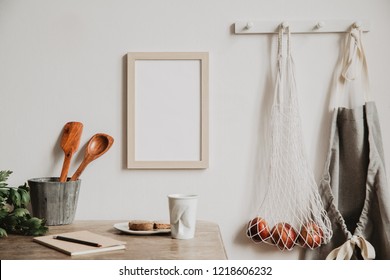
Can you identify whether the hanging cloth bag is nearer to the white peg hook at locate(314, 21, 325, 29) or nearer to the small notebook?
A: the white peg hook at locate(314, 21, 325, 29)

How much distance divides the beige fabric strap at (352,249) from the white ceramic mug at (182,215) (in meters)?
0.40

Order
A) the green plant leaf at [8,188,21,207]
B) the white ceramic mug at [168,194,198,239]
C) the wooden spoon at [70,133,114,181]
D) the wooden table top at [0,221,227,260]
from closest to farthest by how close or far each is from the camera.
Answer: the wooden table top at [0,221,227,260]
the white ceramic mug at [168,194,198,239]
the green plant leaf at [8,188,21,207]
the wooden spoon at [70,133,114,181]

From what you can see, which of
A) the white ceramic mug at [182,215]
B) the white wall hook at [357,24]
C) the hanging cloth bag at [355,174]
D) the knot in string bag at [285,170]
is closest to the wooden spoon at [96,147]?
the white ceramic mug at [182,215]

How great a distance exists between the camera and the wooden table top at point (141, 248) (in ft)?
3.22

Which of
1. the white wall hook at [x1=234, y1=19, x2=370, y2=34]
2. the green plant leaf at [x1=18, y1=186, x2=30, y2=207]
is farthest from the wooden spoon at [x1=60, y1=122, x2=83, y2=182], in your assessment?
Answer: the white wall hook at [x1=234, y1=19, x2=370, y2=34]

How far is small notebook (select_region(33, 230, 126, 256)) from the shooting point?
990 millimetres

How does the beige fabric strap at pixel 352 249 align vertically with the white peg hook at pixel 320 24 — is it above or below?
below

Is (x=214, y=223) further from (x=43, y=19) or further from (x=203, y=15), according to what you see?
(x=43, y=19)

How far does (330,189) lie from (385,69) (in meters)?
0.38

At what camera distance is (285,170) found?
1.34 metres

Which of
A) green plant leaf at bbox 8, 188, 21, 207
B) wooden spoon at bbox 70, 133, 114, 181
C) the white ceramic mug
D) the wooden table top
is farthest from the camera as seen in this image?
wooden spoon at bbox 70, 133, 114, 181

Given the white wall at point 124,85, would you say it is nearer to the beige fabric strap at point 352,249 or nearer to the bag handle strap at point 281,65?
the bag handle strap at point 281,65

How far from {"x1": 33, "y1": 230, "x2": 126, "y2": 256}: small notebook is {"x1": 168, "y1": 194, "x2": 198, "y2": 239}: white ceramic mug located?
5.2 inches

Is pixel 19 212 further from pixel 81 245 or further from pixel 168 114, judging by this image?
pixel 168 114
